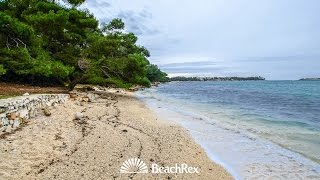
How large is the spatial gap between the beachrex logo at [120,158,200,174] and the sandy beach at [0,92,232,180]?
105mm

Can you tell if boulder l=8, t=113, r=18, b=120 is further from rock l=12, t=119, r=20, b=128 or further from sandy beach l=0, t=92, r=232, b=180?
sandy beach l=0, t=92, r=232, b=180

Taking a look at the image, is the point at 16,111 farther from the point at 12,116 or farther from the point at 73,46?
the point at 73,46

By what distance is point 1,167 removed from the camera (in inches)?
209

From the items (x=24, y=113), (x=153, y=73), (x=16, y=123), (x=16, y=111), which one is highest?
(x=16, y=111)

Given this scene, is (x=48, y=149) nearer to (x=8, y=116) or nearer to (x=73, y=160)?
(x=73, y=160)

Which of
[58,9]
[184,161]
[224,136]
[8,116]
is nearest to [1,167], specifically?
[8,116]

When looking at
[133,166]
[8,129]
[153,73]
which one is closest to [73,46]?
[8,129]

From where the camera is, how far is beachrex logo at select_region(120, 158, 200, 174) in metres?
5.73

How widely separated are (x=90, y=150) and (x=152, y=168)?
5.58ft

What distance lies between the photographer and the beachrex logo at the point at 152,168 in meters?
5.73

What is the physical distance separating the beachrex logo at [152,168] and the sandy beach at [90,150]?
11 cm

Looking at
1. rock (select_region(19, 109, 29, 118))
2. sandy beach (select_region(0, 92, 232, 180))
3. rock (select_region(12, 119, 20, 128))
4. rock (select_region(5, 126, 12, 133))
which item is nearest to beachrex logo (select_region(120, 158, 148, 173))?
sandy beach (select_region(0, 92, 232, 180))

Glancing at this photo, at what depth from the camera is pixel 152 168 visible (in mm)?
5887

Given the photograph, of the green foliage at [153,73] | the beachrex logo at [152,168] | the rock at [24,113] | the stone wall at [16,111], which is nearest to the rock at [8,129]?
the stone wall at [16,111]
